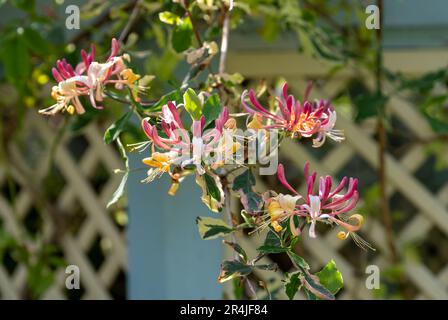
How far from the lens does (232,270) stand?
2.89ft

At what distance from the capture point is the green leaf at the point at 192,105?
0.85 m

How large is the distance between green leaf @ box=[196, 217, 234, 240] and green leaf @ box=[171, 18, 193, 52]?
0.28 meters

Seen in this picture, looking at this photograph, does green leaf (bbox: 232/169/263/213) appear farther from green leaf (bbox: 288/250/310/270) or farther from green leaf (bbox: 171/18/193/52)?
green leaf (bbox: 171/18/193/52)

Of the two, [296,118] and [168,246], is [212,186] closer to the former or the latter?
[296,118]

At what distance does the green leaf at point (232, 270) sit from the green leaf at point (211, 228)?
0.23ft

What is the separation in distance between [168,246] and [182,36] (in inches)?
24.3

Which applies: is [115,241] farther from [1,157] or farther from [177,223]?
[177,223]

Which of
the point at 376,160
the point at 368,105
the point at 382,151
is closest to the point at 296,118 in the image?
the point at 368,105

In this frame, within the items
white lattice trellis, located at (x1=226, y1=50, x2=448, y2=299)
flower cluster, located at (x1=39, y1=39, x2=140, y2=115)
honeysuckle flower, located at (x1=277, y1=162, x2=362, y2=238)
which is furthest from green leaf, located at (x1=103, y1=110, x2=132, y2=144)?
white lattice trellis, located at (x1=226, y1=50, x2=448, y2=299)

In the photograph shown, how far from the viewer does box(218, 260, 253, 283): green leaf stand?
876 mm

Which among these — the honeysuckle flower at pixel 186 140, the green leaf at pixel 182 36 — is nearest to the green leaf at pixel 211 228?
the honeysuckle flower at pixel 186 140

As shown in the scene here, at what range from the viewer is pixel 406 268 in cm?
195

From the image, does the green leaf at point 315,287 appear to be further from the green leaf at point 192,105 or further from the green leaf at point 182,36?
the green leaf at point 182,36
